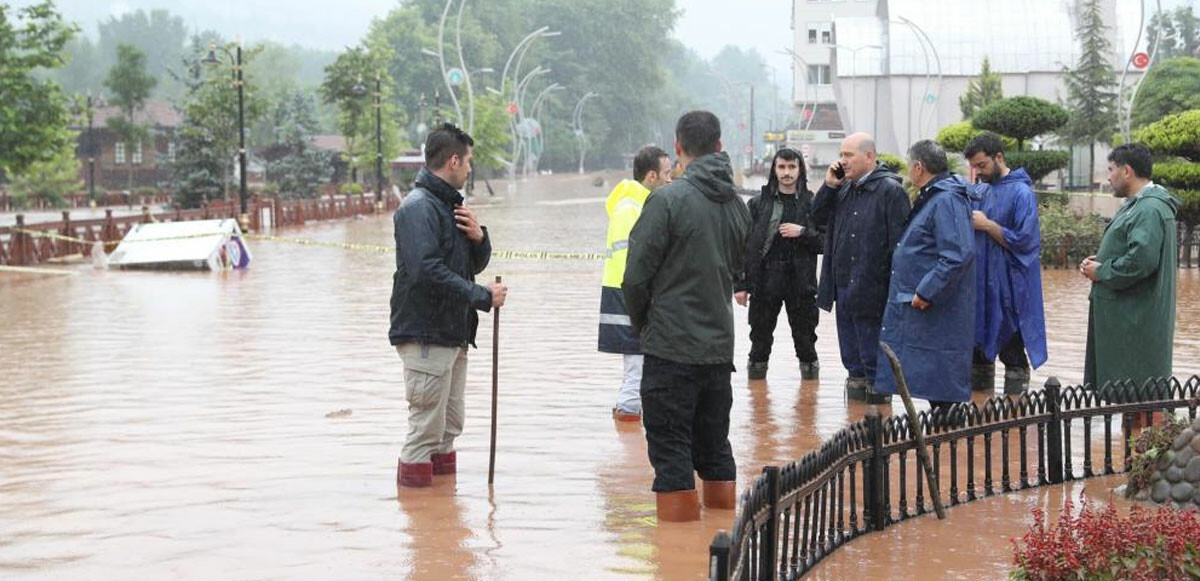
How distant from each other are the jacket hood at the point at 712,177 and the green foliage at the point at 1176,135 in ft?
50.6

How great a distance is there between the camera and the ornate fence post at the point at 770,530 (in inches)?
213

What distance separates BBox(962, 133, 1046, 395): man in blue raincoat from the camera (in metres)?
10.1

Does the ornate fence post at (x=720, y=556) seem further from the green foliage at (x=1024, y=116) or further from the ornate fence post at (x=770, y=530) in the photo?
the green foliage at (x=1024, y=116)

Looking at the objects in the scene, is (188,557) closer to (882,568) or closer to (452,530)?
(452,530)

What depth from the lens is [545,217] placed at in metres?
46.6

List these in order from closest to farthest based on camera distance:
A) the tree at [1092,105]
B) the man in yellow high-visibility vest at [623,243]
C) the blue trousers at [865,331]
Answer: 1. the man in yellow high-visibility vest at [623,243]
2. the blue trousers at [865,331]
3. the tree at [1092,105]

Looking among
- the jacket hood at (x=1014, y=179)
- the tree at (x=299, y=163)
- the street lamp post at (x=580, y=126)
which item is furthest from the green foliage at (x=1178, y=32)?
the jacket hood at (x=1014, y=179)

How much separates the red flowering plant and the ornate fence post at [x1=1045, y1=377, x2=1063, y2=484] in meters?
2.66

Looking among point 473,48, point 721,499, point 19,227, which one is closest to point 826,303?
point 721,499

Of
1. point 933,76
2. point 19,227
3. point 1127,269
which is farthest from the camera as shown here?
point 933,76

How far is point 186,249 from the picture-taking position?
25.3m

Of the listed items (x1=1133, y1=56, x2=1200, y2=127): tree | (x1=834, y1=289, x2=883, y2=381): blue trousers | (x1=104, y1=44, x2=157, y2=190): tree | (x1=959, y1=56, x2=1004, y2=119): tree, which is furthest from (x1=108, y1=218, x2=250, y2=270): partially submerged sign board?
(x1=104, y1=44, x2=157, y2=190): tree

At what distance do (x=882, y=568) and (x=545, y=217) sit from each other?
4043 cm

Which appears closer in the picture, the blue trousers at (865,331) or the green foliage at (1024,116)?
the blue trousers at (865,331)
